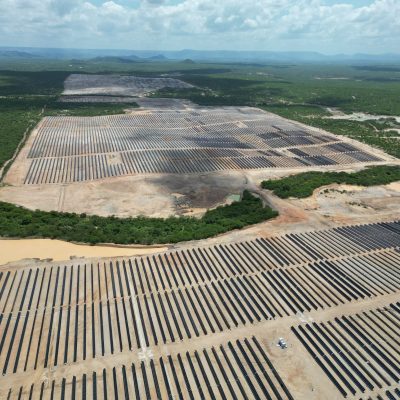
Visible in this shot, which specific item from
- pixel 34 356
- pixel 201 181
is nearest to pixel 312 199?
pixel 201 181

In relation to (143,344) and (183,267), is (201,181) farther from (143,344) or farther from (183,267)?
(143,344)

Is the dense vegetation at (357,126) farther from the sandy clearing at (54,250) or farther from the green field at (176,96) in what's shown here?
the sandy clearing at (54,250)

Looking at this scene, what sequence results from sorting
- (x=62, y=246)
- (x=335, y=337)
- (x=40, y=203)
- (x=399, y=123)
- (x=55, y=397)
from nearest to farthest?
(x=55, y=397), (x=335, y=337), (x=62, y=246), (x=40, y=203), (x=399, y=123)

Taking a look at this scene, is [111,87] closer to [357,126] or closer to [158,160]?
[357,126]

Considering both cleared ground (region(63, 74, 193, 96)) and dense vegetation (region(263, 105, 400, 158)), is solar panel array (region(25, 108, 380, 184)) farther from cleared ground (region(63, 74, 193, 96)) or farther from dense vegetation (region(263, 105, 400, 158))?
cleared ground (region(63, 74, 193, 96))

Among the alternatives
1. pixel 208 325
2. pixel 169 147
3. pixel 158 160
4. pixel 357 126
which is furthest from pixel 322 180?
pixel 357 126

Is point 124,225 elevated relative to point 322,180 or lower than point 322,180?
elevated
